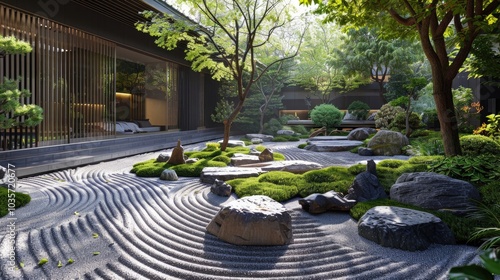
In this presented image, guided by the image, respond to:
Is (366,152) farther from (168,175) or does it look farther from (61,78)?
(61,78)

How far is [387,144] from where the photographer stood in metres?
11.2

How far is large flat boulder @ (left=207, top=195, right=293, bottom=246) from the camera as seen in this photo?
3734mm

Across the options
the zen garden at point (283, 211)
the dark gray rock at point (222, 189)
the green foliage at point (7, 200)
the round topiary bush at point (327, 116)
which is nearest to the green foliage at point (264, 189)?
the zen garden at point (283, 211)

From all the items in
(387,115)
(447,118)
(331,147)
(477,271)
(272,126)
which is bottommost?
(331,147)

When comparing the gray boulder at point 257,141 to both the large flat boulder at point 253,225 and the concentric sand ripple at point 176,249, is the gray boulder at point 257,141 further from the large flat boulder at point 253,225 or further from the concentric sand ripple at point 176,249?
the large flat boulder at point 253,225

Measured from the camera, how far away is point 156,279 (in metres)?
3.09

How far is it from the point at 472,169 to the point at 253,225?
3.89m

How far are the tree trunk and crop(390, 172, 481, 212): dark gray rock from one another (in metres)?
2.27

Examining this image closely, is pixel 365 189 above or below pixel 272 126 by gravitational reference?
below

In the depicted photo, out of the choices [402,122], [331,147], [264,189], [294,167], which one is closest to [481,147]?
[294,167]

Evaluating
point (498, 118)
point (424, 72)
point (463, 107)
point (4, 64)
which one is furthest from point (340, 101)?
point (4, 64)

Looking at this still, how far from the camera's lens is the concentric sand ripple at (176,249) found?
3.20 metres

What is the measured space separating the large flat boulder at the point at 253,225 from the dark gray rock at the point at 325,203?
0.87m

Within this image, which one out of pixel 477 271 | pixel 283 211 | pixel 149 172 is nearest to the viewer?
pixel 477 271
